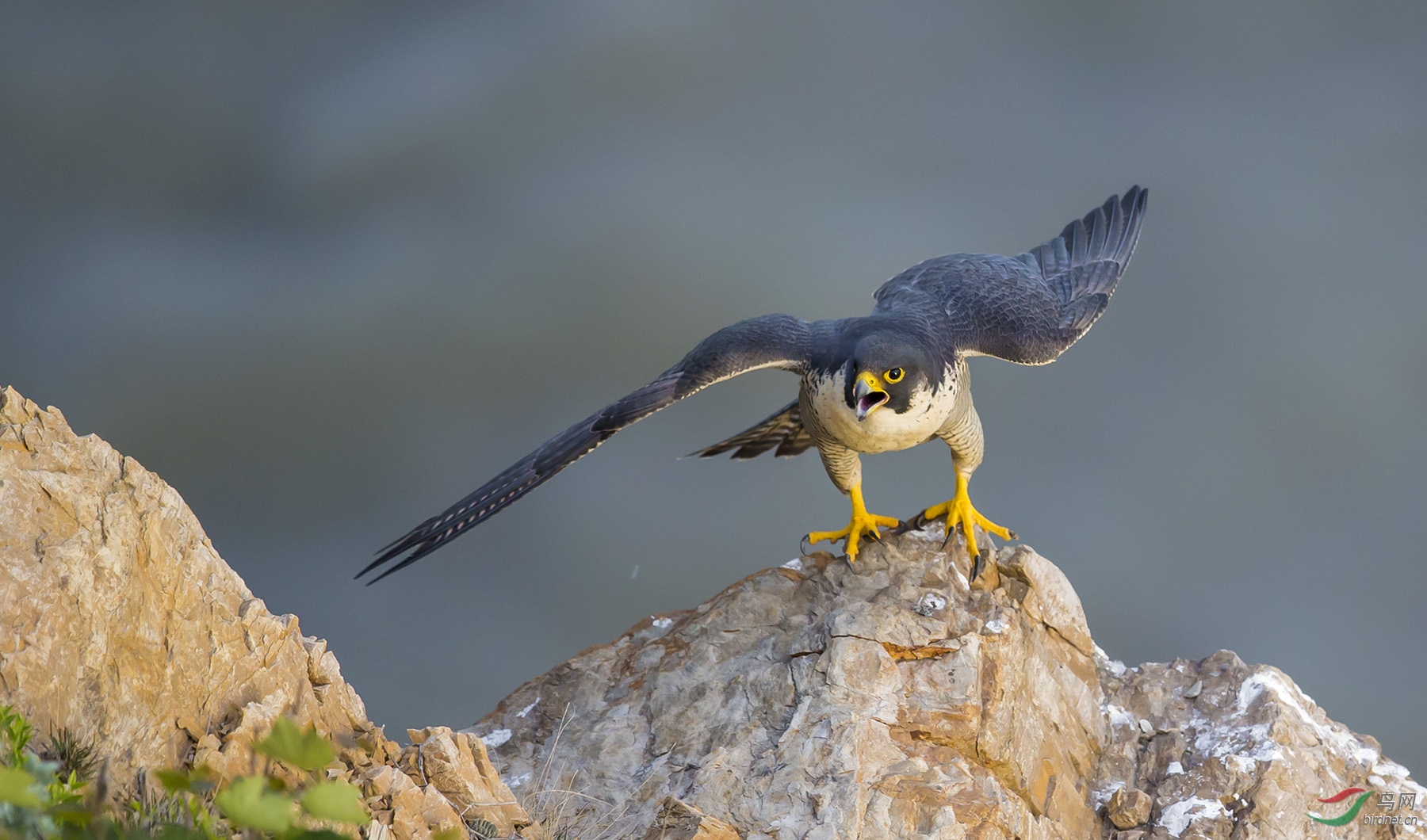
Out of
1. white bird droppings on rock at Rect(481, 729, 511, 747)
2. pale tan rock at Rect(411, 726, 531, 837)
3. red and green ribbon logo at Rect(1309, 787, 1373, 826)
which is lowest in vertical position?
pale tan rock at Rect(411, 726, 531, 837)

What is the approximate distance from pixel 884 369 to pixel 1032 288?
48.8 inches

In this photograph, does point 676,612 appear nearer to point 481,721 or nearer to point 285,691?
point 481,721

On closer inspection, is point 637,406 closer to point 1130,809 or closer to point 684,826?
point 684,826

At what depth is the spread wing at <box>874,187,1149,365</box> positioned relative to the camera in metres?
4.23

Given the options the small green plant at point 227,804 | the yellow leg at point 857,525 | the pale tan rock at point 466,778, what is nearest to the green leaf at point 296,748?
the small green plant at point 227,804

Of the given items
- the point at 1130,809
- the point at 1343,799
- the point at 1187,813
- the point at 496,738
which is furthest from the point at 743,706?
the point at 1343,799

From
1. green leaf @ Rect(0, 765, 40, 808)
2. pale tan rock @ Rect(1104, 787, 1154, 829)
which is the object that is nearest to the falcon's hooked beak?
pale tan rock @ Rect(1104, 787, 1154, 829)

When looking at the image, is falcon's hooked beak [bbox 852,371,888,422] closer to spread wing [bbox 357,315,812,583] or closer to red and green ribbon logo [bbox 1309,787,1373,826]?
spread wing [bbox 357,315,812,583]

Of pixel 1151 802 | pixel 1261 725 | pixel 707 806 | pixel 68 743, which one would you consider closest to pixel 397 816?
pixel 68 743

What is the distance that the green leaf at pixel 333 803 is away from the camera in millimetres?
1430

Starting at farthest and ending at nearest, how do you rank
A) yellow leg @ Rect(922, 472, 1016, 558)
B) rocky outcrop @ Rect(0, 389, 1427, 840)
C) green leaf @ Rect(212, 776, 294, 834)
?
yellow leg @ Rect(922, 472, 1016, 558) < rocky outcrop @ Rect(0, 389, 1427, 840) < green leaf @ Rect(212, 776, 294, 834)

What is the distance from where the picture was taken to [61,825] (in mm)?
1665

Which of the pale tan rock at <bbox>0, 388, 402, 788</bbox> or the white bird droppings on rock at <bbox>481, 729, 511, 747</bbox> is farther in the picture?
the white bird droppings on rock at <bbox>481, 729, 511, 747</bbox>

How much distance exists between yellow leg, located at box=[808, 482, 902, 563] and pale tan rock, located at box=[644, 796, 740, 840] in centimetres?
142
